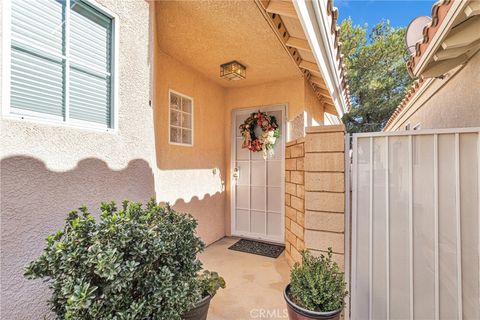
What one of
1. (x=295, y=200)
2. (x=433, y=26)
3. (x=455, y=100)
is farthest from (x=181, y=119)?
(x=455, y=100)

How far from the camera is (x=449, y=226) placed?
199 centimetres

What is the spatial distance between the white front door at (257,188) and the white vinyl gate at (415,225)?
8.94 ft

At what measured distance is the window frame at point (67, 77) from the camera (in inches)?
61.5

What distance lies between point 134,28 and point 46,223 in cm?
211

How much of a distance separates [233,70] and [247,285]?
359cm

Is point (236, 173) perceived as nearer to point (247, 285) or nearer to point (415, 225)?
point (247, 285)

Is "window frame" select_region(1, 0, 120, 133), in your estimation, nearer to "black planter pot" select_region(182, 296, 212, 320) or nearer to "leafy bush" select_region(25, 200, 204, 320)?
"leafy bush" select_region(25, 200, 204, 320)

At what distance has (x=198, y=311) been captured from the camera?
2166mm

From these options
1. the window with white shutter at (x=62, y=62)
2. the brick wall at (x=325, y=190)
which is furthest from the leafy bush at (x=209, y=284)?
the window with white shutter at (x=62, y=62)

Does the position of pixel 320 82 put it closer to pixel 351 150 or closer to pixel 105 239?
pixel 351 150

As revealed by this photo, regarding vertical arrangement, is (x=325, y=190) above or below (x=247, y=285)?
above

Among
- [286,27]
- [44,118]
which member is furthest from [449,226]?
[44,118]

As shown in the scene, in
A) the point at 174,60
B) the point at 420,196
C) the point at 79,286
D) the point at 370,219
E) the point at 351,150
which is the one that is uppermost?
the point at 174,60

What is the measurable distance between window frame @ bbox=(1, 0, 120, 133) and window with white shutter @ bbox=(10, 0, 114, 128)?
1cm
